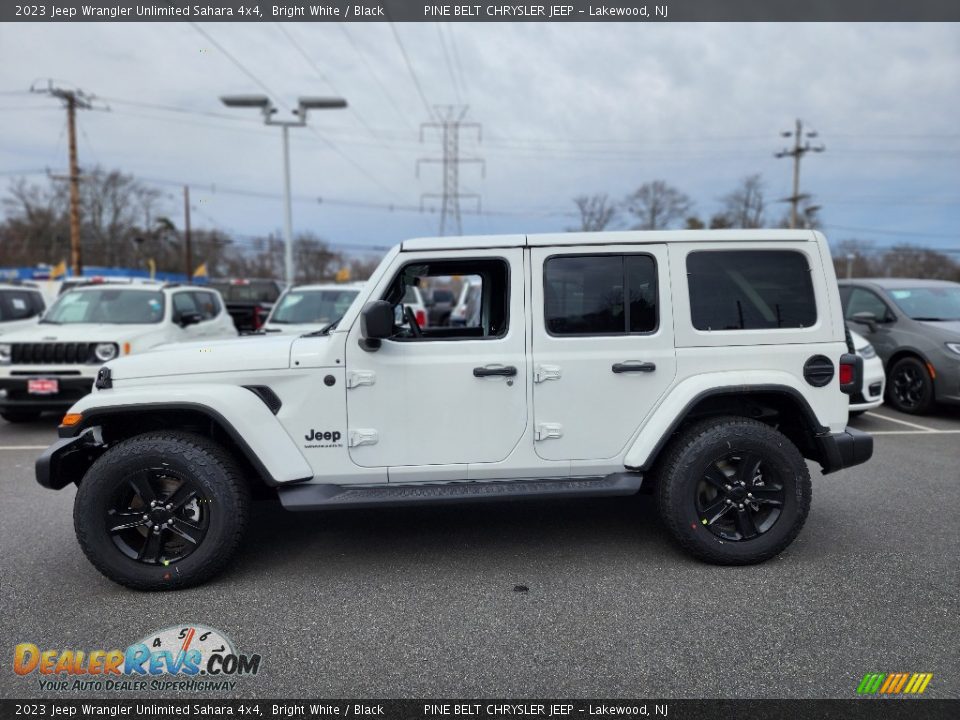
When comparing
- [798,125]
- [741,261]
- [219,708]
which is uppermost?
[798,125]

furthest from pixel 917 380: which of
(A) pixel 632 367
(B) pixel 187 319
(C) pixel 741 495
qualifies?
(B) pixel 187 319

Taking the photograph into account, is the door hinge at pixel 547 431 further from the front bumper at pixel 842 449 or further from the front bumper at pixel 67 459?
the front bumper at pixel 67 459

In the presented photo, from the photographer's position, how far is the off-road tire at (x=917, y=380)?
813 cm

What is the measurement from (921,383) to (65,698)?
9.28 meters

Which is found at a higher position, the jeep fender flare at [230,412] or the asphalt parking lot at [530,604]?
the jeep fender flare at [230,412]

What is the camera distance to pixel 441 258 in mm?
3766

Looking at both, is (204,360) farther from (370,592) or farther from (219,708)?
(219,708)

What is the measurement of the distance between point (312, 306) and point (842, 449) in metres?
7.95

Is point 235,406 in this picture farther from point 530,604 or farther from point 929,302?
point 929,302

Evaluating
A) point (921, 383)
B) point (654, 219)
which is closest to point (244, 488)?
point (921, 383)

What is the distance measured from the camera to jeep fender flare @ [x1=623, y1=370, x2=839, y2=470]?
367 cm

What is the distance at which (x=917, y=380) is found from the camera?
833 cm

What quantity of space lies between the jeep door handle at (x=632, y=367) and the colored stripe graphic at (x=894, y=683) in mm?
1745

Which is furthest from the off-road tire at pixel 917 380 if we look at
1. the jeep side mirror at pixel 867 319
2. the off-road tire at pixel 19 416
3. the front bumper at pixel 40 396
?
the off-road tire at pixel 19 416
